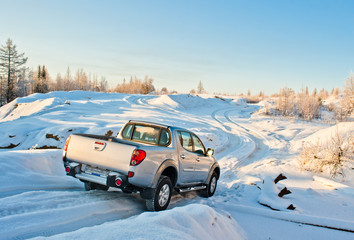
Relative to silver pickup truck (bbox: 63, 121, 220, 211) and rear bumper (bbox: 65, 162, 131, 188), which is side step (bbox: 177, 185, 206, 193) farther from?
rear bumper (bbox: 65, 162, 131, 188)

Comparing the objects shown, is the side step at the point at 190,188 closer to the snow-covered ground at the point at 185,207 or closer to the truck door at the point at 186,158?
the truck door at the point at 186,158

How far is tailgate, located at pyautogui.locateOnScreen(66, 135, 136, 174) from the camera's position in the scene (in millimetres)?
4840

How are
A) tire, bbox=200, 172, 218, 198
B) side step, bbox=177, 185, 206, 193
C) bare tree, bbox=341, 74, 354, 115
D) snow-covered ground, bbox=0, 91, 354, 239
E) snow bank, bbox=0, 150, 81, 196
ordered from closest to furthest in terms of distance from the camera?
1. snow-covered ground, bbox=0, 91, 354, 239
2. snow bank, bbox=0, 150, 81, 196
3. side step, bbox=177, 185, 206, 193
4. tire, bbox=200, 172, 218, 198
5. bare tree, bbox=341, 74, 354, 115

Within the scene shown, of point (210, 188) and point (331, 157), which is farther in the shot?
point (331, 157)

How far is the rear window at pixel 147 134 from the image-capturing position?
20.2ft

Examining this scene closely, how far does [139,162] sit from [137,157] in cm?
10

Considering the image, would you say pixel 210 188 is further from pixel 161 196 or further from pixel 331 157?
pixel 331 157

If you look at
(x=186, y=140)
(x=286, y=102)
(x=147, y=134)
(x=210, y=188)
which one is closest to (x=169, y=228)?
(x=147, y=134)

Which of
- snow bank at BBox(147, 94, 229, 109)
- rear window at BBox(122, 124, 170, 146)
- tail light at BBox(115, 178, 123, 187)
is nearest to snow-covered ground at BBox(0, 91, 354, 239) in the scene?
tail light at BBox(115, 178, 123, 187)

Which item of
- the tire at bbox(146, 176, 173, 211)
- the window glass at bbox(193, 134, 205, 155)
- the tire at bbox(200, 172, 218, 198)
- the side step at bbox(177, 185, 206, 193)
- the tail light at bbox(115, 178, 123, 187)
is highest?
the window glass at bbox(193, 134, 205, 155)

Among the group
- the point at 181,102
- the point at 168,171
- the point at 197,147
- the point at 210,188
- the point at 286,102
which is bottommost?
the point at 210,188

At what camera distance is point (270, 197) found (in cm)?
693

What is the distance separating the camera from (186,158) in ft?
21.1

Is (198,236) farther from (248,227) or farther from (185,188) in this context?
(185,188)
